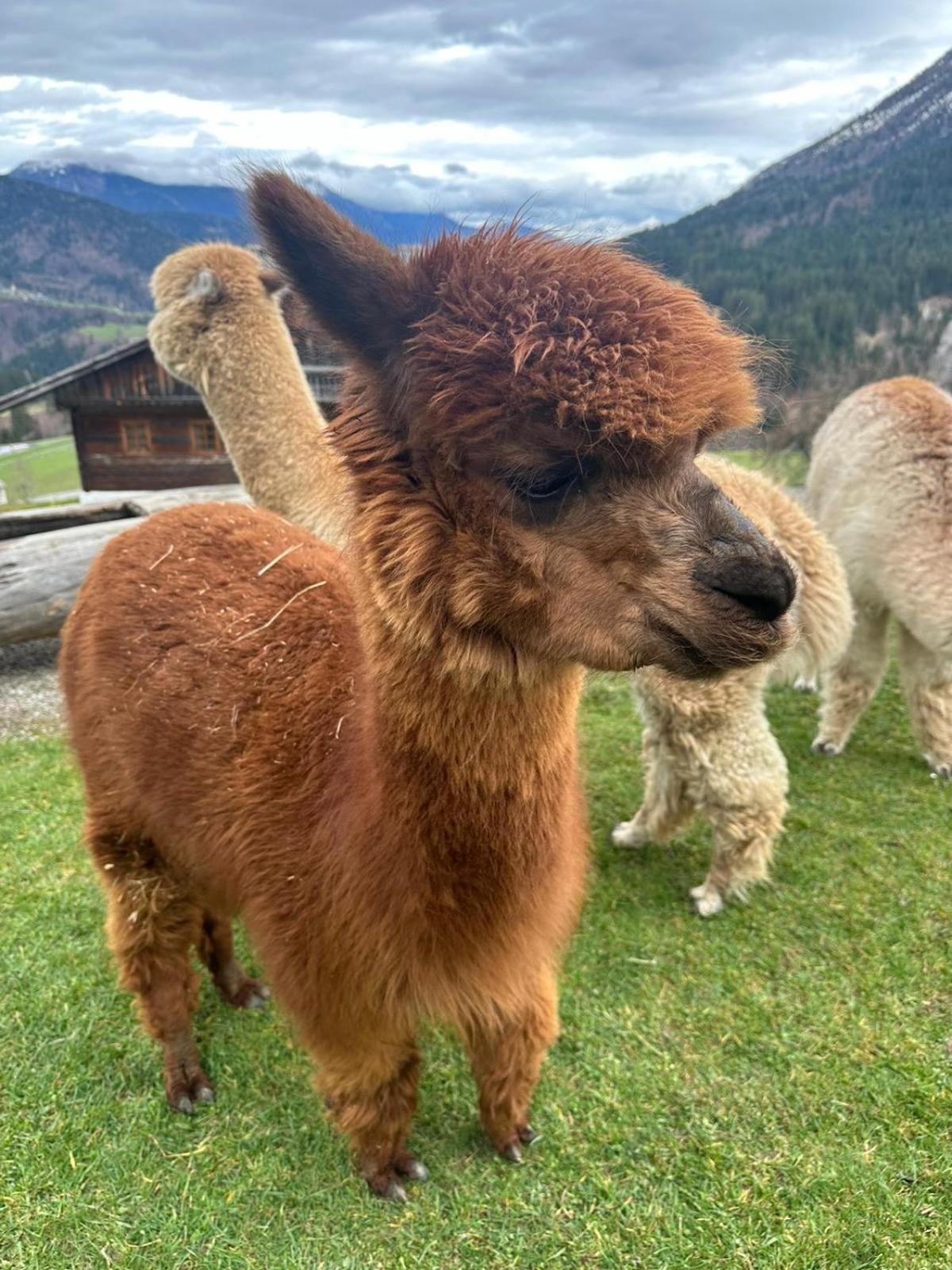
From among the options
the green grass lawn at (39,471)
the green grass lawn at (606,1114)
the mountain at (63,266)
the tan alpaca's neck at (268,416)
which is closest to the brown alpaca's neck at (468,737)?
the green grass lawn at (606,1114)

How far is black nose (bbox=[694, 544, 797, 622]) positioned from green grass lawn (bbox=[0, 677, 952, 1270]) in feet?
5.13

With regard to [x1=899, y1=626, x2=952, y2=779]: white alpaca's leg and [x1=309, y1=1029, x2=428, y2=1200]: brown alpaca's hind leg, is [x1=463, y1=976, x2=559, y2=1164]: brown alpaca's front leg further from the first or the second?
[x1=899, y1=626, x2=952, y2=779]: white alpaca's leg

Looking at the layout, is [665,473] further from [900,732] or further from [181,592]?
[900,732]

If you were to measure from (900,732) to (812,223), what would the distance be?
1214cm

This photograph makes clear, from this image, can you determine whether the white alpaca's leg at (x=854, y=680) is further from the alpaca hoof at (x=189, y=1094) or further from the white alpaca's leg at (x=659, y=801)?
the alpaca hoof at (x=189, y=1094)

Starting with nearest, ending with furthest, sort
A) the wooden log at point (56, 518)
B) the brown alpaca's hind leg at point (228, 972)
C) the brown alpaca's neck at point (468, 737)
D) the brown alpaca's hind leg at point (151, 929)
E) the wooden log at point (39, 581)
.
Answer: the brown alpaca's neck at point (468, 737) → the brown alpaca's hind leg at point (151, 929) → the brown alpaca's hind leg at point (228, 972) → the wooden log at point (39, 581) → the wooden log at point (56, 518)

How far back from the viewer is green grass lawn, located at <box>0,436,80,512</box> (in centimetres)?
Answer: 3466

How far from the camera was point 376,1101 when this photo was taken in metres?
1.85

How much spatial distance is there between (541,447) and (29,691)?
5635mm

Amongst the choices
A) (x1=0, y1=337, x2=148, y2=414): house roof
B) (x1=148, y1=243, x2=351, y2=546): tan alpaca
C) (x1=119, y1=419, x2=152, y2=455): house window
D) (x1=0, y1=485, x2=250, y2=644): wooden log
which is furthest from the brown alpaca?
(x1=119, y1=419, x2=152, y2=455): house window

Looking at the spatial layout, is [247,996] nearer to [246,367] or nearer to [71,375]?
[246,367]

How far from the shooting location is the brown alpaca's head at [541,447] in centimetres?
104

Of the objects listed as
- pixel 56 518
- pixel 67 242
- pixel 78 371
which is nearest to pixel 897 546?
pixel 56 518

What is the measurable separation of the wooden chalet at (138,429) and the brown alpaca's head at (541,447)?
13.7 meters
